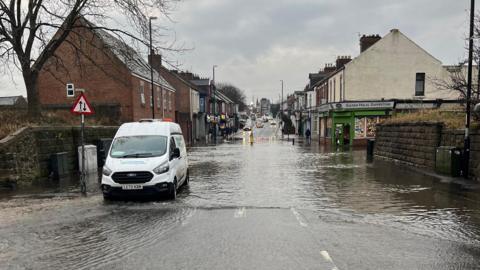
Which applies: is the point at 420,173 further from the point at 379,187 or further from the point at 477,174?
the point at 379,187

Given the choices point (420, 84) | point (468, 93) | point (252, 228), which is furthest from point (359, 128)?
point (252, 228)

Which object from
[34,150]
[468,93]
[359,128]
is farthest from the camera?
[359,128]

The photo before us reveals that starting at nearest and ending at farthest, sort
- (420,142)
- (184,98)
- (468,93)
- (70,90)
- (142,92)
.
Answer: (468,93), (420,142), (70,90), (142,92), (184,98)

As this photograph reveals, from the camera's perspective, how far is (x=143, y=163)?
373 inches

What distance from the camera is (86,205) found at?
9391 millimetres

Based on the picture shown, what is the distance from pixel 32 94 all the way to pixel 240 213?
540 inches

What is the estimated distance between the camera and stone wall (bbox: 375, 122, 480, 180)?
1292 cm

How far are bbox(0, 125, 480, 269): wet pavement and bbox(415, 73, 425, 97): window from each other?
24.9 m

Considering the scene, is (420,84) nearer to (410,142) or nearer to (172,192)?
(410,142)

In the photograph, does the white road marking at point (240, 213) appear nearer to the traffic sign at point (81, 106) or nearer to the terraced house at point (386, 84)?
the traffic sign at point (81, 106)

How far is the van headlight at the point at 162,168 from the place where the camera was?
940 centimetres

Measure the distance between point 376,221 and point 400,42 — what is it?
97.8 feet

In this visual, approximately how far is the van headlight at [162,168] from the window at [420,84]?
100 feet

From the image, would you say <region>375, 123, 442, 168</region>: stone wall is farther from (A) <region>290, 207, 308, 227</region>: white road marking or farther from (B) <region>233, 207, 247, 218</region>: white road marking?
(B) <region>233, 207, 247, 218</region>: white road marking
